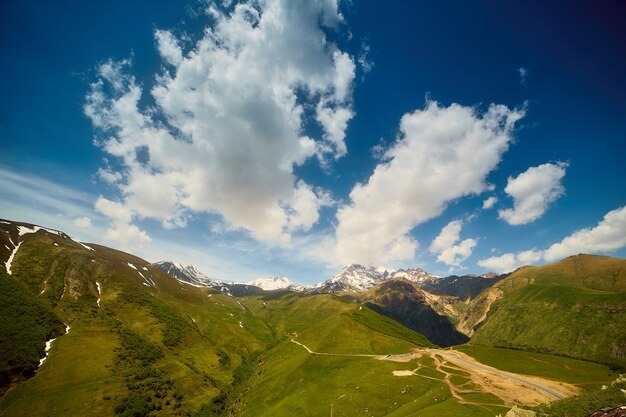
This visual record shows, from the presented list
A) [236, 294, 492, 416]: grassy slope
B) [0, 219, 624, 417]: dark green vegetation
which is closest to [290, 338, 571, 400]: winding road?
[0, 219, 624, 417]: dark green vegetation

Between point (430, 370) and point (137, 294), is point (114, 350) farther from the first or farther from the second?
point (430, 370)

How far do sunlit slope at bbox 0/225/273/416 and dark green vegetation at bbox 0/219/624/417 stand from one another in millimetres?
445

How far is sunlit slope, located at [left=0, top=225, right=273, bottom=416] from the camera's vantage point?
73.0 m

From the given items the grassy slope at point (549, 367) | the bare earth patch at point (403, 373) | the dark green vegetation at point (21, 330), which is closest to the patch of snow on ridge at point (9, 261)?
the dark green vegetation at point (21, 330)

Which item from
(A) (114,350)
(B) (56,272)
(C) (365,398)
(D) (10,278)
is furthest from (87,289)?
(C) (365,398)

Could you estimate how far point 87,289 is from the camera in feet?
444

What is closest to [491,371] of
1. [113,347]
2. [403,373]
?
[403,373]

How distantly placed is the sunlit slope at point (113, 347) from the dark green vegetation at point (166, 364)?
445mm

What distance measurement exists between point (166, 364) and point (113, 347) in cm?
1997

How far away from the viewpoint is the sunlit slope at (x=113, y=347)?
73.0 m

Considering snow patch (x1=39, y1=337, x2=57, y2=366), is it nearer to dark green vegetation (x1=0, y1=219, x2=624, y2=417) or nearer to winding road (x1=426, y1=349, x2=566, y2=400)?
dark green vegetation (x1=0, y1=219, x2=624, y2=417)

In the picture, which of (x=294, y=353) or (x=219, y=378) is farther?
(x=294, y=353)

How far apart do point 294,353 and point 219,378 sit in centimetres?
3536

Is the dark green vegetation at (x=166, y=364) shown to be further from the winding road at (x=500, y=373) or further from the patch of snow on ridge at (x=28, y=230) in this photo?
the winding road at (x=500, y=373)
